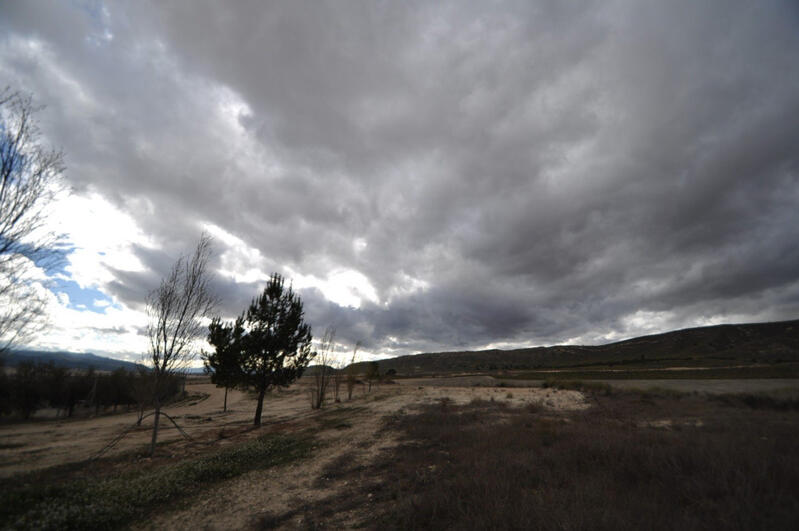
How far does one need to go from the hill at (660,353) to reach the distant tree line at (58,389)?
109 m

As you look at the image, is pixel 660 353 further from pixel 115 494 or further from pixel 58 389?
pixel 58 389

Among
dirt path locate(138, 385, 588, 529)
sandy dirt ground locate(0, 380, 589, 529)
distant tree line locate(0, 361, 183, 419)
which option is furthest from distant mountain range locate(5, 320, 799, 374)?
dirt path locate(138, 385, 588, 529)

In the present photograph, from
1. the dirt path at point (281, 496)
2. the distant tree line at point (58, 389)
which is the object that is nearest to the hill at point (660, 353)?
the dirt path at point (281, 496)

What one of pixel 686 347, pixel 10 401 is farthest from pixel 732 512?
pixel 686 347

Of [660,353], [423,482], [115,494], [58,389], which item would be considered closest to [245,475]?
[115,494]

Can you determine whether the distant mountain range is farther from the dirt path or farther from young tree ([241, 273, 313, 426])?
the dirt path

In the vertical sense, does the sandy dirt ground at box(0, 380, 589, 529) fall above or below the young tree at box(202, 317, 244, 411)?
below

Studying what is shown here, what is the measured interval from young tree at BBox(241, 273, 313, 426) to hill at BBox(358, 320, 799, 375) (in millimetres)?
102357

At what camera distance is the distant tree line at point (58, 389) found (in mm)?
33531

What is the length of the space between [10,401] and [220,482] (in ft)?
141

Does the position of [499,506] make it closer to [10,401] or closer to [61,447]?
[61,447]

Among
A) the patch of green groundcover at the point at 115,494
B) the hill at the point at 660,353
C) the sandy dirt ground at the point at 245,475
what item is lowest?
the sandy dirt ground at the point at 245,475

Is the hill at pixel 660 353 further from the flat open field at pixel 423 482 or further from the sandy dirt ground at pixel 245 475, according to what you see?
the sandy dirt ground at pixel 245 475

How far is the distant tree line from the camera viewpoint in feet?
110
